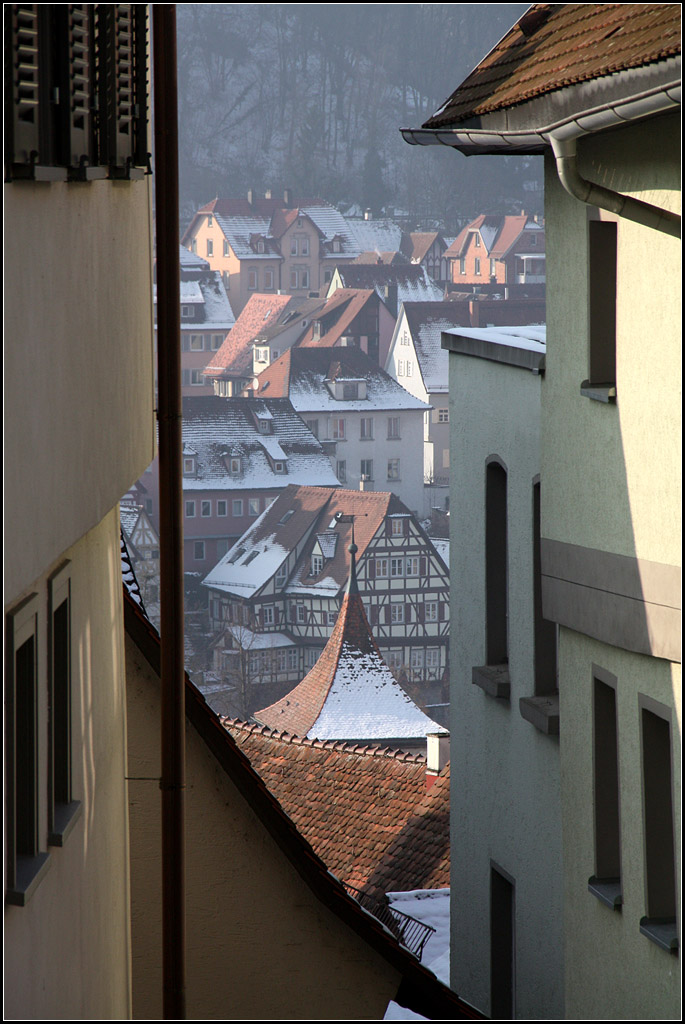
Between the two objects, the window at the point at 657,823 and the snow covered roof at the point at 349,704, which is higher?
the window at the point at 657,823

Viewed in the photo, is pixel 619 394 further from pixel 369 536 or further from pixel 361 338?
pixel 361 338

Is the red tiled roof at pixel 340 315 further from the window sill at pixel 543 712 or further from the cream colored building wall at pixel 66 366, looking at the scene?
the cream colored building wall at pixel 66 366

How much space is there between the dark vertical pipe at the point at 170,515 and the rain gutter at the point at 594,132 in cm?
151

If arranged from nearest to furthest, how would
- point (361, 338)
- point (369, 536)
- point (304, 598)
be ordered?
1. point (369, 536)
2. point (304, 598)
3. point (361, 338)

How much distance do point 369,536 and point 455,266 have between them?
249ft

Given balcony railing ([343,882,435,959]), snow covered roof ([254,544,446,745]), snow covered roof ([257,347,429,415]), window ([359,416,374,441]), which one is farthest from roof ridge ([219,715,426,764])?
window ([359,416,374,441])

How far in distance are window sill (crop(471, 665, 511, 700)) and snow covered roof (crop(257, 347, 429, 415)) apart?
95.4 meters

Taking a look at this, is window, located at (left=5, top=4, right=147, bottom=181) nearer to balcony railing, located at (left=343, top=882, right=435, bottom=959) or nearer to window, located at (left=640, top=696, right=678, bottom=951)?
window, located at (left=640, top=696, right=678, bottom=951)

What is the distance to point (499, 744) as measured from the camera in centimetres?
984

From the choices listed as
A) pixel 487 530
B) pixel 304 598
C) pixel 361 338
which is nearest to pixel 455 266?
pixel 361 338

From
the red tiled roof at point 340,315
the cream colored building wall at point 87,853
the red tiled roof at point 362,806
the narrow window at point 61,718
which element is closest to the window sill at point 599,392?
the cream colored building wall at point 87,853

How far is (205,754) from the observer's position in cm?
643

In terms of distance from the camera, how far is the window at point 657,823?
575 cm

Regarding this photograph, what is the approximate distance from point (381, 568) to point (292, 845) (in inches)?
3014
